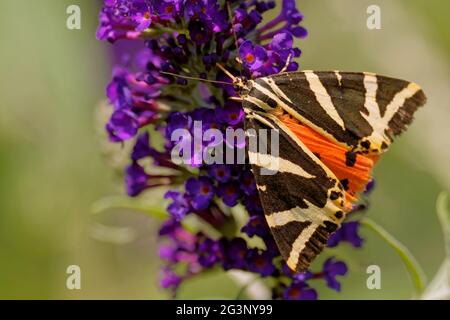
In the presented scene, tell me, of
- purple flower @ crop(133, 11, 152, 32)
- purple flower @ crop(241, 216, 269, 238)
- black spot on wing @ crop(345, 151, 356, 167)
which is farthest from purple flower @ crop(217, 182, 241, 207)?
purple flower @ crop(133, 11, 152, 32)

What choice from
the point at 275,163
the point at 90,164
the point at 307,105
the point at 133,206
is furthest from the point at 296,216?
the point at 90,164

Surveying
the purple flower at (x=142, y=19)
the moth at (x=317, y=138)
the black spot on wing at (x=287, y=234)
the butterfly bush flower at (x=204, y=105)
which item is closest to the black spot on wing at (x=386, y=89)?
the moth at (x=317, y=138)

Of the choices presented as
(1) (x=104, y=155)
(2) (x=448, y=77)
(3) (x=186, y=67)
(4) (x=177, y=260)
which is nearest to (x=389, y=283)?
(2) (x=448, y=77)

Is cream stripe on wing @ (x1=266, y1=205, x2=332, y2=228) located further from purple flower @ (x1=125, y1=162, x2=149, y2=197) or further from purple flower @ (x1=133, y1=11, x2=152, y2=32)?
purple flower @ (x1=133, y1=11, x2=152, y2=32)

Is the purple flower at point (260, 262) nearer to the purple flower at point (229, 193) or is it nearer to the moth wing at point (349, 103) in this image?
the purple flower at point (229, 193)
